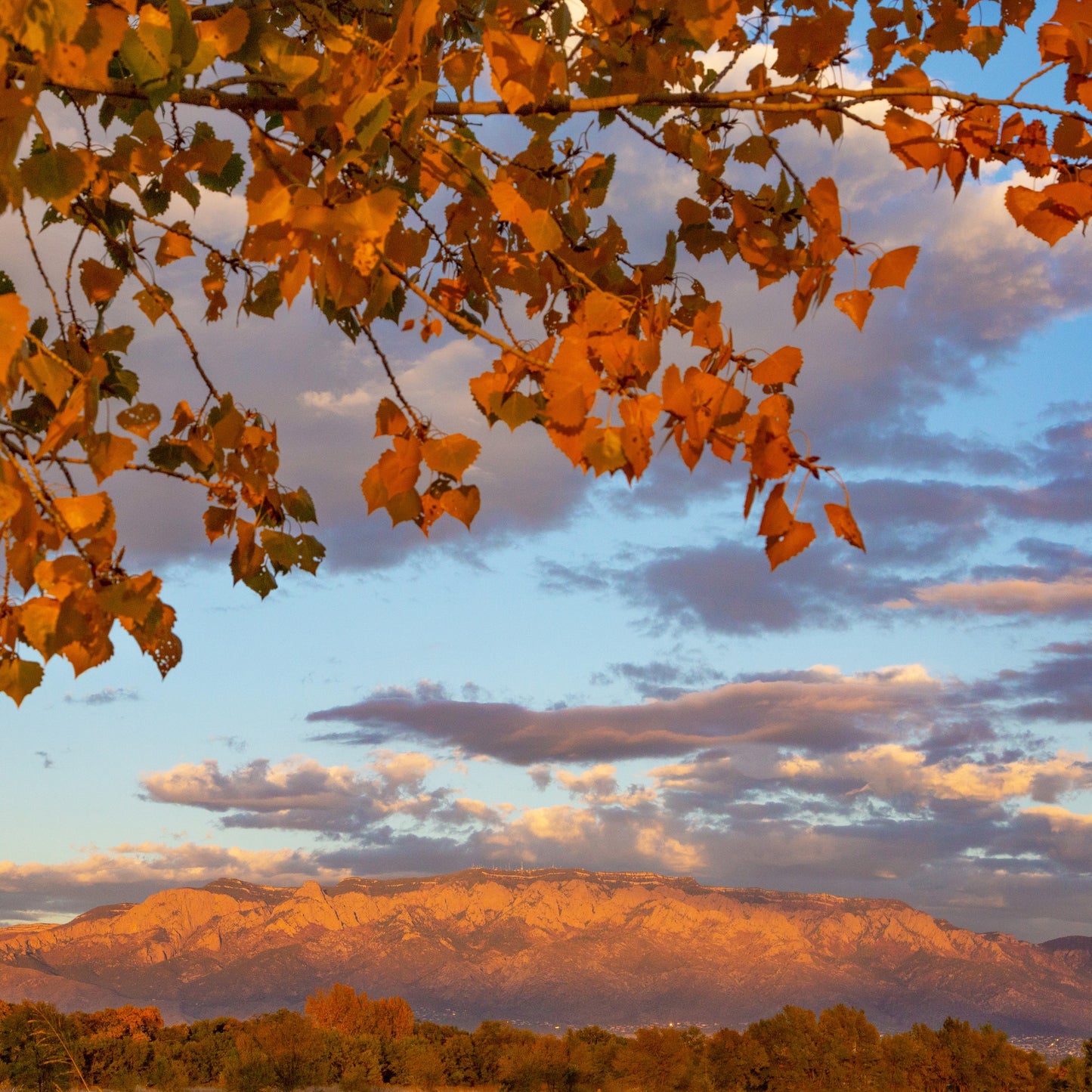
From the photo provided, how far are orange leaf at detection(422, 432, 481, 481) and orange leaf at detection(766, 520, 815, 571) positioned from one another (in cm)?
95

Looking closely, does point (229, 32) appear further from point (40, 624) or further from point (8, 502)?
point (40, 624)

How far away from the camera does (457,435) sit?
324 cm

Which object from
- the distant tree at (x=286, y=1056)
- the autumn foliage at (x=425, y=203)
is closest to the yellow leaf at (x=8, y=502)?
the autumn foliage at (x=425, y=203)

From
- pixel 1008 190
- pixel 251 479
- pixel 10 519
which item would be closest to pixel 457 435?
pixel 10 519

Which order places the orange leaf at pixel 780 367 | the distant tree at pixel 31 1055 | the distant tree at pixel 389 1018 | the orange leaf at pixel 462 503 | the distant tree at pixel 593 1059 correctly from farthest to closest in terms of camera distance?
the distant tree at pixel 389 1018
the distant tree at pixel 593 1059
the distant tree at pixel 31 1055
the orange leaf at pixel 462 503
the orange leaf at pixel 780 367

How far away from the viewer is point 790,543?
2.81 meters

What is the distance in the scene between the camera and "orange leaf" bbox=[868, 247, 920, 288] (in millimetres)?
3061

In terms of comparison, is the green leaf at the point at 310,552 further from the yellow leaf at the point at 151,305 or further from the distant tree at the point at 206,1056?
the distant tree at the point at 206,1056

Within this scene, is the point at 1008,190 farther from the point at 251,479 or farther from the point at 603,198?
the point at 251,479

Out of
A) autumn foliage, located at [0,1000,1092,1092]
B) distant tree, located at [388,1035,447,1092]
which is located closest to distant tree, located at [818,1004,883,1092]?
autumn foliage, located at [0,1000,1092,1092]

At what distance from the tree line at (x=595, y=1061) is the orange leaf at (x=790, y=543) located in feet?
48.5

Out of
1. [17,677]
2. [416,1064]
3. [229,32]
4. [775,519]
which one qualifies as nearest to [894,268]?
[775,519]

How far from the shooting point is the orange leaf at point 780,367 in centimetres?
300

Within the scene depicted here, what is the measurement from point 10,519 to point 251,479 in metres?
1.63
